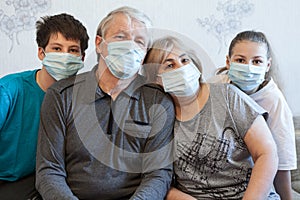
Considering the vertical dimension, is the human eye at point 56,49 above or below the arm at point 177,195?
above

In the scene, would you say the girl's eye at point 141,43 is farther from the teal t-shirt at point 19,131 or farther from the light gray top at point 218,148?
the teal t-shirt at point 19,131

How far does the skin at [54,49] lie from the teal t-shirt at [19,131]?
0.05m

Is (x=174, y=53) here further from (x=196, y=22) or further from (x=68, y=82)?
(x=196, y=22)

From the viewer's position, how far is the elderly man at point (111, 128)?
4.30 ft

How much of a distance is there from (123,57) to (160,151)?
1.07 ft

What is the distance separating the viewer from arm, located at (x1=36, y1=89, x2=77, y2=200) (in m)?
1.27

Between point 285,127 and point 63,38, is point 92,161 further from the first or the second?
point 285,127

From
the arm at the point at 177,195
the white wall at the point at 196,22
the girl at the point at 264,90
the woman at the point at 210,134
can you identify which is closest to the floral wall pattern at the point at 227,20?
the white wall at the point at 196,22

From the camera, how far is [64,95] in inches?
52.9

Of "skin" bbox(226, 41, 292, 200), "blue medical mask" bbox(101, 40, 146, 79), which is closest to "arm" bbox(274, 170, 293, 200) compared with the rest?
"skin" bbox(226, 41, 292, 200)

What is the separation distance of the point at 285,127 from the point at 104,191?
667 millimetres

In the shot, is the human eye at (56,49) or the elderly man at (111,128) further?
the human eye at (56,49)

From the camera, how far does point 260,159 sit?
129 centimetres

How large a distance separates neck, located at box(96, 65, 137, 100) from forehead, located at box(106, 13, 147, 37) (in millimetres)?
134
